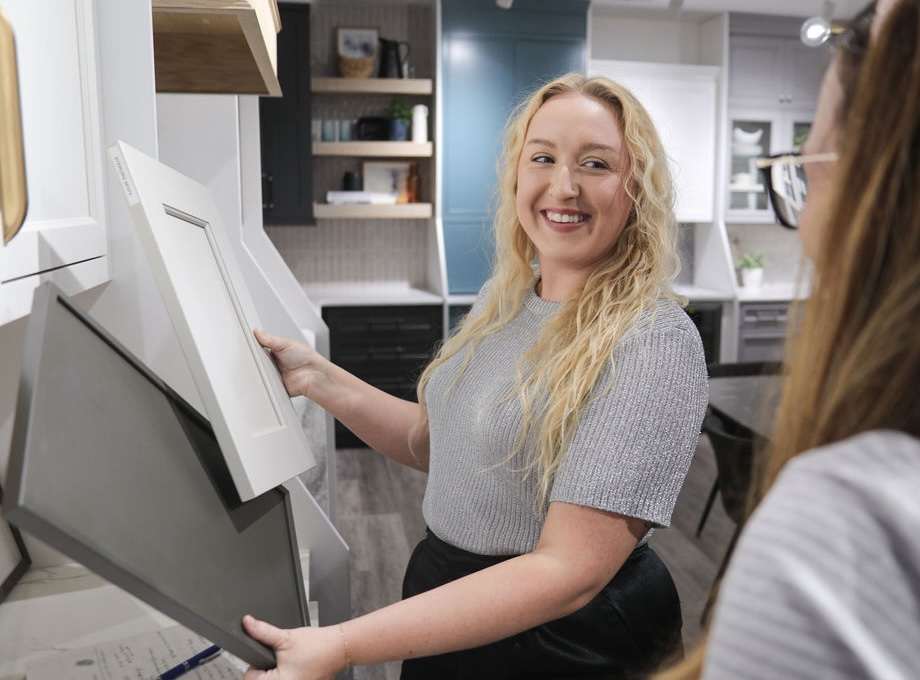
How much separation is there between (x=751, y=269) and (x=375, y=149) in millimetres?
2911

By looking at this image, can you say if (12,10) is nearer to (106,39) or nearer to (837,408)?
(106,39)

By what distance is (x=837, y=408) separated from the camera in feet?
1.60

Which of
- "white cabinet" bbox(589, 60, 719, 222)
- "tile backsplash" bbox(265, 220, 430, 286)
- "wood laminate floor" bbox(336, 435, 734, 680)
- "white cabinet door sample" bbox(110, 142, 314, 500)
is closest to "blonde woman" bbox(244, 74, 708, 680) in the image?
"white cabinet door sample" bbox(110, 142, 314, 500)

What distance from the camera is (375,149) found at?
507 centimetres

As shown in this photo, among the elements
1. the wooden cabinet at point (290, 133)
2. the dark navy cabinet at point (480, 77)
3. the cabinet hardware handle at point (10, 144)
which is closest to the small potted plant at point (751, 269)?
the dark navy cabinet at point (480, 77)

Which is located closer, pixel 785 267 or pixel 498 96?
pixel 498 96

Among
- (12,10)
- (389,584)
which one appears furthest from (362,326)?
(12,10)

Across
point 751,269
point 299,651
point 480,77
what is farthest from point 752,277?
point 299,651

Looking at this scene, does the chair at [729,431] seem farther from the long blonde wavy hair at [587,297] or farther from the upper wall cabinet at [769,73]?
the upper wall cabinet at [769,73]

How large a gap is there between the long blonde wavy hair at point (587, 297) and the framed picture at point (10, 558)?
0.79m

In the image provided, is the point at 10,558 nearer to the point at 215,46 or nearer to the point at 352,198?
the point at 215,46

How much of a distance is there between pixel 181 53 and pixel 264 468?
0.99 meters

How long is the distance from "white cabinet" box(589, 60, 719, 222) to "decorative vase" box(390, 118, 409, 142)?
1387mm

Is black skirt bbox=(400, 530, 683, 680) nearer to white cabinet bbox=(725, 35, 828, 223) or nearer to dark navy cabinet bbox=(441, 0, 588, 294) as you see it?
dark navy cabinet bbox=(441, 0, 588, 294)
